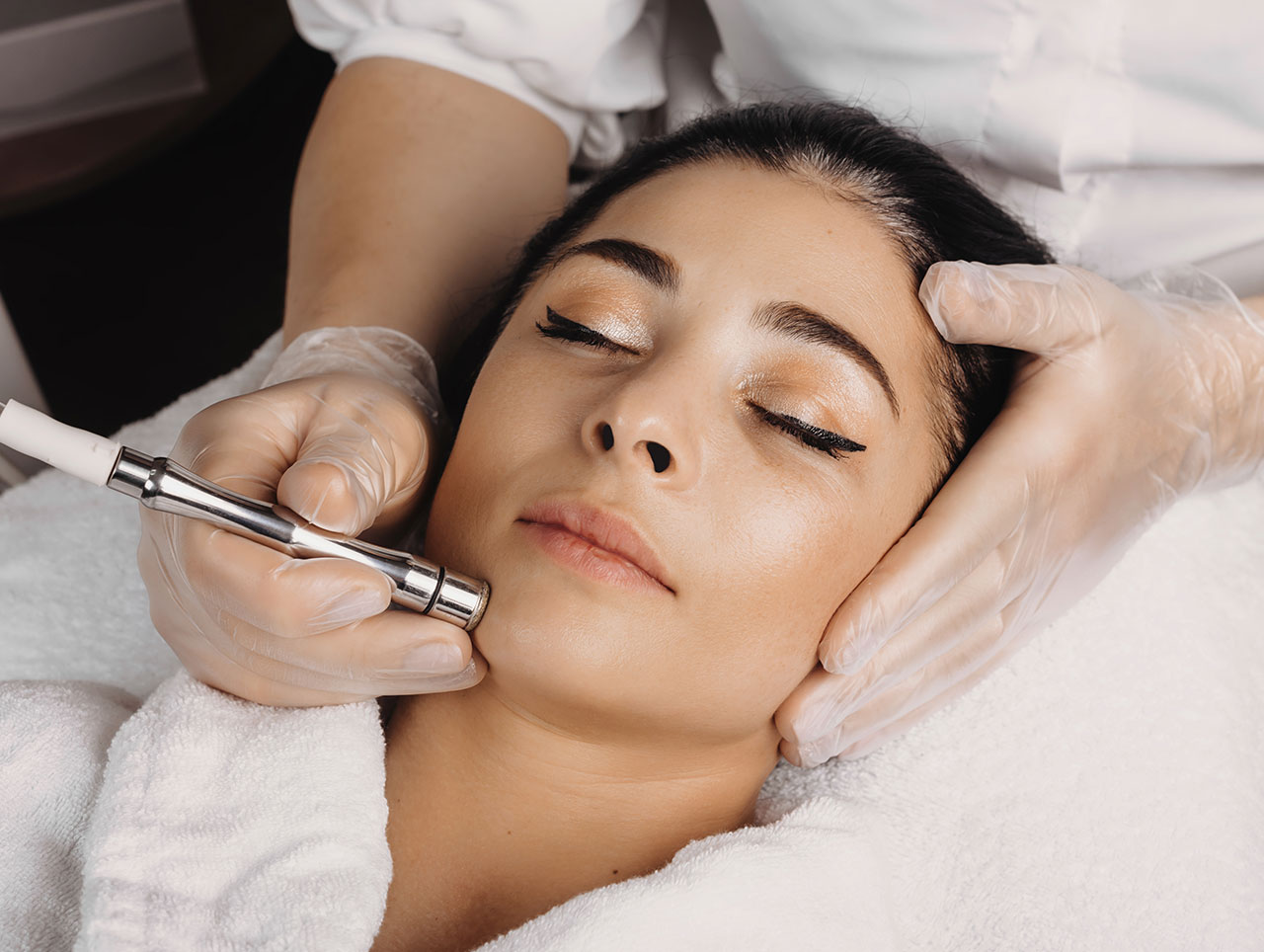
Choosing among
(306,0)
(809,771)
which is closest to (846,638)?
(809,771)

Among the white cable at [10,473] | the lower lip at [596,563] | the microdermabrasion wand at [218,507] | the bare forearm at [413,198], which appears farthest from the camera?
the white cable at [10,473]

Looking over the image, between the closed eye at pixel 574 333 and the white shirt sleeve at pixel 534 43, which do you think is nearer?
the closed eye at pixel 574 333

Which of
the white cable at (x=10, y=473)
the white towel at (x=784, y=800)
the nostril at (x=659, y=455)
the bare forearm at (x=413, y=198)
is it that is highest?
the nostril at (x=659, y=455)

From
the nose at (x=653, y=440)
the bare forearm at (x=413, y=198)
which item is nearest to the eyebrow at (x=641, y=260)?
the nose at (x=653, y=440)

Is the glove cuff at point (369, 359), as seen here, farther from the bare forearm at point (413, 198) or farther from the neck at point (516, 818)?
the neck at point (516, 818)

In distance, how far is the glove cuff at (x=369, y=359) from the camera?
1.20 meters

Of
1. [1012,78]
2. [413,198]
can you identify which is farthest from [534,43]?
[1012,78]

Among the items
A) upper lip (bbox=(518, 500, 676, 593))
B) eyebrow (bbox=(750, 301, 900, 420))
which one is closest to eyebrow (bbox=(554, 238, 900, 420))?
eyebrow (bbox=(750, 301, 900, 420))

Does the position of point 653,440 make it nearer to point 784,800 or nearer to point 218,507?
point 218,507

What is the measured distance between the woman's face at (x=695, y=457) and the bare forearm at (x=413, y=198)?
1.09ft

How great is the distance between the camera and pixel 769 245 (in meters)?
1.00

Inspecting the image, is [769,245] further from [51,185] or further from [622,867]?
[51,185]

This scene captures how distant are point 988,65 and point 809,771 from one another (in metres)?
0.82

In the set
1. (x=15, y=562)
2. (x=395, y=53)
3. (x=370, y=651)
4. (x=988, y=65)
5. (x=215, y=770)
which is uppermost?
(x=988, y=65)
